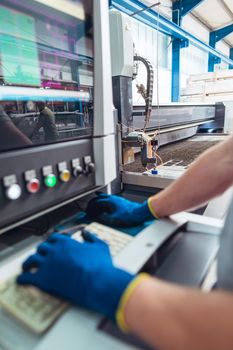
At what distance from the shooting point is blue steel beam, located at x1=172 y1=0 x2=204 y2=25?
566 cm

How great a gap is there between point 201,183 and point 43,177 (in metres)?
0.49

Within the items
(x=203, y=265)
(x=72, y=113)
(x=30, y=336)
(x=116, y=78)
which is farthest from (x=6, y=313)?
(x=116, y=78)

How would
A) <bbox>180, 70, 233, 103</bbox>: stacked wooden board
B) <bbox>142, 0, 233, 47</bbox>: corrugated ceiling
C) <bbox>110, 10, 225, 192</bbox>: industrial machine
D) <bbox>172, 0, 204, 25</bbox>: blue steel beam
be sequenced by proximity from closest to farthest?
<bbox>110, 10, 225, 192</bbox>: industrial machine → <bbox>180, 70, 233, 103</bbox>: stacked wooden board → <bbox>172, 0, 204, 25</bbox>: blue steel beam → <bbox>142, 0, 233, 47</bbox>: corrugated ceiling

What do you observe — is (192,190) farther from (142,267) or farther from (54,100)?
(54,100)

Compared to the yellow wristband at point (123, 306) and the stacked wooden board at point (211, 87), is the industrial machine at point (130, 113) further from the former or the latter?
the stacked wooden board at point (211, 87)

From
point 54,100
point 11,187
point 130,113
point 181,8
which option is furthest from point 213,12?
point 11,187

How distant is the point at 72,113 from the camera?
889 mm

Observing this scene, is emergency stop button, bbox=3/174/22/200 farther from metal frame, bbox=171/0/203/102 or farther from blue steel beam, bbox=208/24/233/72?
blue steel beam, bbox=208/24/233/72

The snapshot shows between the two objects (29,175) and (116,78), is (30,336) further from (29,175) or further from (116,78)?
(116,78)

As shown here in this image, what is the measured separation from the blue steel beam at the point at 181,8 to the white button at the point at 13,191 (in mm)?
6415

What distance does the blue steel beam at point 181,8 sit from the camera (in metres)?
5.66

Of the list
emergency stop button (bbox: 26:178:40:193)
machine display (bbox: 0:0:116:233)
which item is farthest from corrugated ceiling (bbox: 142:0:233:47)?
emergency stop button (bbox: 26:178:40:193)

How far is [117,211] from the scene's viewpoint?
33.6 inches

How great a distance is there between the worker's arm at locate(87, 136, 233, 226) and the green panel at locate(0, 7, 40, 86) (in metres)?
0.55
